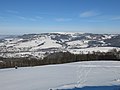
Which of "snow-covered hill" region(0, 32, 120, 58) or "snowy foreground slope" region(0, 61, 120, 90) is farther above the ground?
"snowy foreground slope" region(0, 61, 120, 90)

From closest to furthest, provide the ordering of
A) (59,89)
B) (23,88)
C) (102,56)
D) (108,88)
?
(108,88) → (59,89) → (23,88) → (102,56)

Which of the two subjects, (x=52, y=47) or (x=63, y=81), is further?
(x=52, y=47)

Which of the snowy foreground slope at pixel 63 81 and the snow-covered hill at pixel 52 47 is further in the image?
the snow-covered hill at pixel 52 47

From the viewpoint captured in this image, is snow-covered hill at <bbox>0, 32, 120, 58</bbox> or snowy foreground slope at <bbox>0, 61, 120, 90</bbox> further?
snow-covered hill at <bbox>0, 32, 120, 58</bbox>

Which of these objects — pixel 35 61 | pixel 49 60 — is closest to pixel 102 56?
pixel 49 60

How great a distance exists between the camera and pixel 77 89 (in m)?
13.5

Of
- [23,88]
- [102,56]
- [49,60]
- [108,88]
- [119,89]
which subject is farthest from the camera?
[102,56]

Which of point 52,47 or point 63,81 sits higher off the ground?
point 63,81

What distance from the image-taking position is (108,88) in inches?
526

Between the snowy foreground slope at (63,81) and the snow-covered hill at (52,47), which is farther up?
the snowy foreground slope at (63,81)

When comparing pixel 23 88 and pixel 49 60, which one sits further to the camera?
pixel 49 60

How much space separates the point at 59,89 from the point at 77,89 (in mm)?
1433

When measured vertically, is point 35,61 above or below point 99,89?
below

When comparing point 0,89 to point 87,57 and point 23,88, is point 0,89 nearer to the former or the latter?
point 23,88
